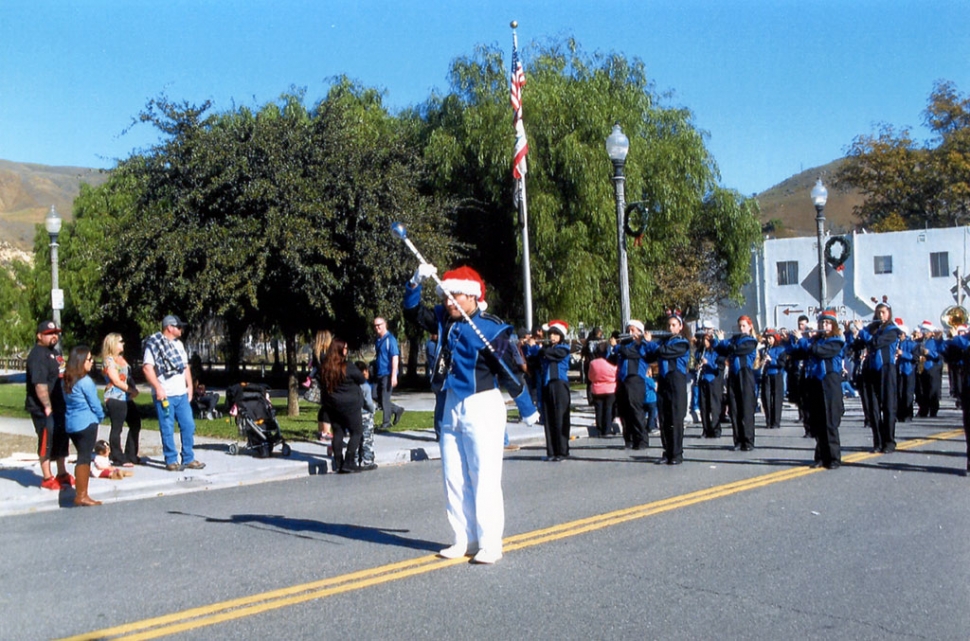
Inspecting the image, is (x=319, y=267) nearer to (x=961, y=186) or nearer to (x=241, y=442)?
(x=241, y=442)

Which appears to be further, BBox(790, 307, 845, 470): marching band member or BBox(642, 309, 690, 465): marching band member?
BBox(642, 309, 690, 465): marching band member

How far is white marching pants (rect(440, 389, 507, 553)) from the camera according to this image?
288 inches

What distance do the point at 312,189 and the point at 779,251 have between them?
133ft

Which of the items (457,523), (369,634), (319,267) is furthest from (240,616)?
(319,267)

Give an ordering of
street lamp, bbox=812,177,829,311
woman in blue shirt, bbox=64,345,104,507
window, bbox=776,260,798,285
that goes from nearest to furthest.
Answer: woman in blue shirt, bbox=64,345,104,507 < street lamp, bbox=812,177,829,311 < window, bbox=776,260,798,285

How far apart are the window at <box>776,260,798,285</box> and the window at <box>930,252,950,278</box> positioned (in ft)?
21.6

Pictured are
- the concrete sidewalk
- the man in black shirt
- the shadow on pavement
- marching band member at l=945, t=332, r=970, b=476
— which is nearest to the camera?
the shadow on pavement

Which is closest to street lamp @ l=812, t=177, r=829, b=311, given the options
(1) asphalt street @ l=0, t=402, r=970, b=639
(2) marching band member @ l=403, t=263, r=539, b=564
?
(1) asphalt street @ l=0, t=402, r=970, b=639

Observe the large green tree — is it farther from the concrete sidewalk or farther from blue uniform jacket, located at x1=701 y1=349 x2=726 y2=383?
blue uniform jacket, located at x1=701 y1=349 x2=726 y2=383

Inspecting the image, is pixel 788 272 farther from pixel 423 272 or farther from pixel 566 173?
pixel 423 272

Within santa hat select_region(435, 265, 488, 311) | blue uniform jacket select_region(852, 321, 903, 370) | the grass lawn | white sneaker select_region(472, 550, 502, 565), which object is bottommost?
white sneaker select_region(472, 550, 502, 565)

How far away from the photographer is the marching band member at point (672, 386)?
41.9ft

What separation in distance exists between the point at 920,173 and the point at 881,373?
51.6 m

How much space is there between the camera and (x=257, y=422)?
14094 millimetres
